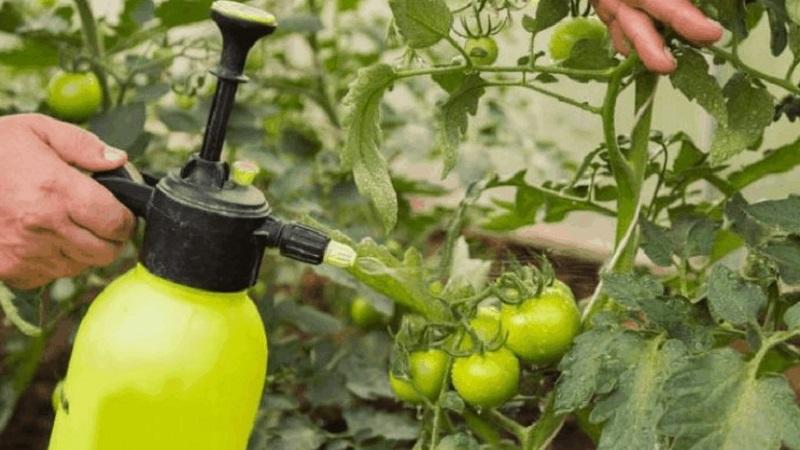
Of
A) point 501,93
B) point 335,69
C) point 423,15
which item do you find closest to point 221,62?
point 423,15

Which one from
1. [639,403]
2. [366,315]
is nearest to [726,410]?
[639,403]

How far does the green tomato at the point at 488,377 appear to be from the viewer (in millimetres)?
673

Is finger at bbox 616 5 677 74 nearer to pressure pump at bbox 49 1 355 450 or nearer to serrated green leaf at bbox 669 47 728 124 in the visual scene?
serrated green leaf at bbox 669 47 728 124

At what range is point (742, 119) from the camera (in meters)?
0.68

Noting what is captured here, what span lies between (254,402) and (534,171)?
2.81ft

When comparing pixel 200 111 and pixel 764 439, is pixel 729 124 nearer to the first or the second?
pixel 764 439

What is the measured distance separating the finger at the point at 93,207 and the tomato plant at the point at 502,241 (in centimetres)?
13

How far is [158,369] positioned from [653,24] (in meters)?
0.29

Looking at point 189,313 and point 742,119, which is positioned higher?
point 742,119

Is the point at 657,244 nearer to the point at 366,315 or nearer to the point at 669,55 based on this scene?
the point at 669,55

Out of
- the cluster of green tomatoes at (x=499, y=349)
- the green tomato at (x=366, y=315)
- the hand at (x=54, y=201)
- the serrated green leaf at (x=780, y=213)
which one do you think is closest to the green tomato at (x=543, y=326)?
the cluster of green tomatoes at (x=499, y=349)

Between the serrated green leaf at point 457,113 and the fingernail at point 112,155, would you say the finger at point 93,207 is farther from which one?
the serrated green leaf at point 457,113

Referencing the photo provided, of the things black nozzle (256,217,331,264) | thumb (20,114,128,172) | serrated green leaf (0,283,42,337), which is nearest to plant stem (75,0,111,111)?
serrated green leaf (0,283,42,337)

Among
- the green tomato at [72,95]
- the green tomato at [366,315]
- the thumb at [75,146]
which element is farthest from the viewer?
the green tomato at [366,315]
